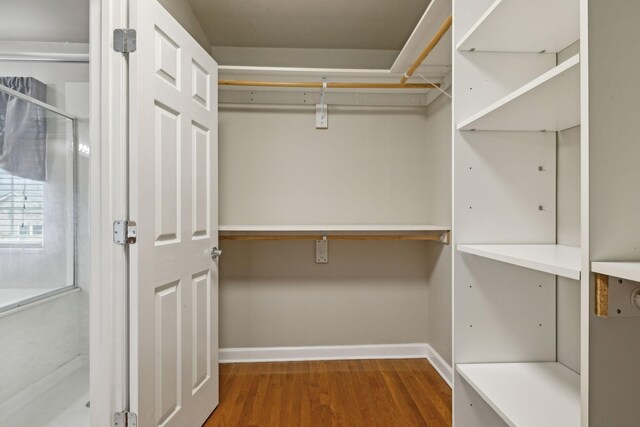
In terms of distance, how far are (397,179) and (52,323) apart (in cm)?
214

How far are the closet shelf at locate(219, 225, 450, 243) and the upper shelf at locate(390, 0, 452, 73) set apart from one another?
0.99 meters

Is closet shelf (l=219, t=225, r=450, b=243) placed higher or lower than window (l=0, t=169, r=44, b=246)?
lower

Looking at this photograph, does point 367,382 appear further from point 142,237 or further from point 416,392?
point 142,237

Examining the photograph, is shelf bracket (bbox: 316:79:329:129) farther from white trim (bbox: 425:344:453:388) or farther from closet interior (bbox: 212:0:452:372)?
white trim (bbox: 425:344:453:388)

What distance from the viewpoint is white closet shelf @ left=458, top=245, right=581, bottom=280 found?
0.71 meters

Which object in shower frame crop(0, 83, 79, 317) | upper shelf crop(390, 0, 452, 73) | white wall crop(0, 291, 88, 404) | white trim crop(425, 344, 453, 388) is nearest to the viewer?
white wall crop(0, 291, 88, 404)

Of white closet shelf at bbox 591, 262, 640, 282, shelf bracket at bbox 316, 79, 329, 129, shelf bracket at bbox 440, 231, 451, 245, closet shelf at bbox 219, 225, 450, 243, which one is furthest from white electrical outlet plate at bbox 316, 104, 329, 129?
white closet shelf at bbox 591, 262, 640, 282

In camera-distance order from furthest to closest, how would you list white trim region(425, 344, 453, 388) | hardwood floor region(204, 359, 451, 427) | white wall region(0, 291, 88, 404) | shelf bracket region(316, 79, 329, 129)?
shelf bracket region(316, 79, 329, 129) < white trim region(425, 344, 453, 388) < hardwood floor region(204, 359, 451, 427) < white wall region(0, 291, 88, 404)

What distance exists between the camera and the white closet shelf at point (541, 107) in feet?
2.38

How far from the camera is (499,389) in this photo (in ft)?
3.19

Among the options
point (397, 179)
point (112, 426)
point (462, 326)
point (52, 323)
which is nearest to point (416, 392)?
point (462, 326)

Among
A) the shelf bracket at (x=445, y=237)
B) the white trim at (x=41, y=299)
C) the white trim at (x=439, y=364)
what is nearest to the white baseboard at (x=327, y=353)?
the white trim at (x=439, y=364)

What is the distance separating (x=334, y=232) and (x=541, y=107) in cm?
145

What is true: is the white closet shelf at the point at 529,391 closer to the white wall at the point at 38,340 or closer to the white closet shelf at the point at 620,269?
the white closet shelf at the point at 620,269
